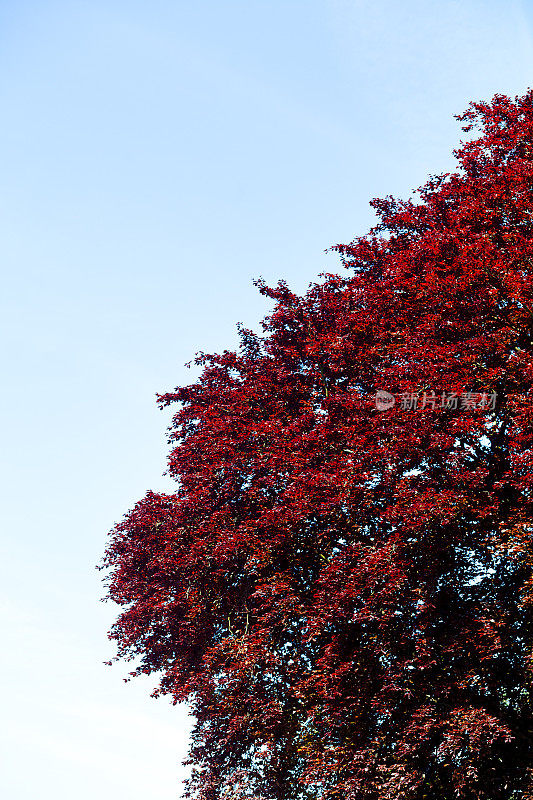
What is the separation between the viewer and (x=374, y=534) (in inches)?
622

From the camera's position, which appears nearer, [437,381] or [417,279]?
[437,381]

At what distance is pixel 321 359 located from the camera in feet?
59.9

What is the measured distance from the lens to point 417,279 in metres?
17.3

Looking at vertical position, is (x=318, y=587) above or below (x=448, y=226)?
below

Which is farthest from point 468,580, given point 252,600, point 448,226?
point 448,226

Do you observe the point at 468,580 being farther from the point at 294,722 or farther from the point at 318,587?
the point at 294,722

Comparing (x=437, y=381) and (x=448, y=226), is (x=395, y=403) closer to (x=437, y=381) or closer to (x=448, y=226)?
(x=437, y=381)

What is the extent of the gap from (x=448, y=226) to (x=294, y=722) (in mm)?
12396

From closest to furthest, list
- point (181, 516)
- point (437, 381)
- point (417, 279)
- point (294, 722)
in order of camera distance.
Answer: point (437, 381), point (294, 722), point (417, 279), point (181, 516)

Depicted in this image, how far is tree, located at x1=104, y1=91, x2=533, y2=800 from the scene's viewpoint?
1376cm

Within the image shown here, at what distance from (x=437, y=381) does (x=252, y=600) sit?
7269mm

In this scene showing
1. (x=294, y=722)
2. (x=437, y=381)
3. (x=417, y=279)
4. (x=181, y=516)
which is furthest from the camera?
(x=181, y=516)

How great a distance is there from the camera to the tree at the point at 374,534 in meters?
13.8

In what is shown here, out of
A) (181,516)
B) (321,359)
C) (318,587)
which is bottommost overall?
(318,587)
